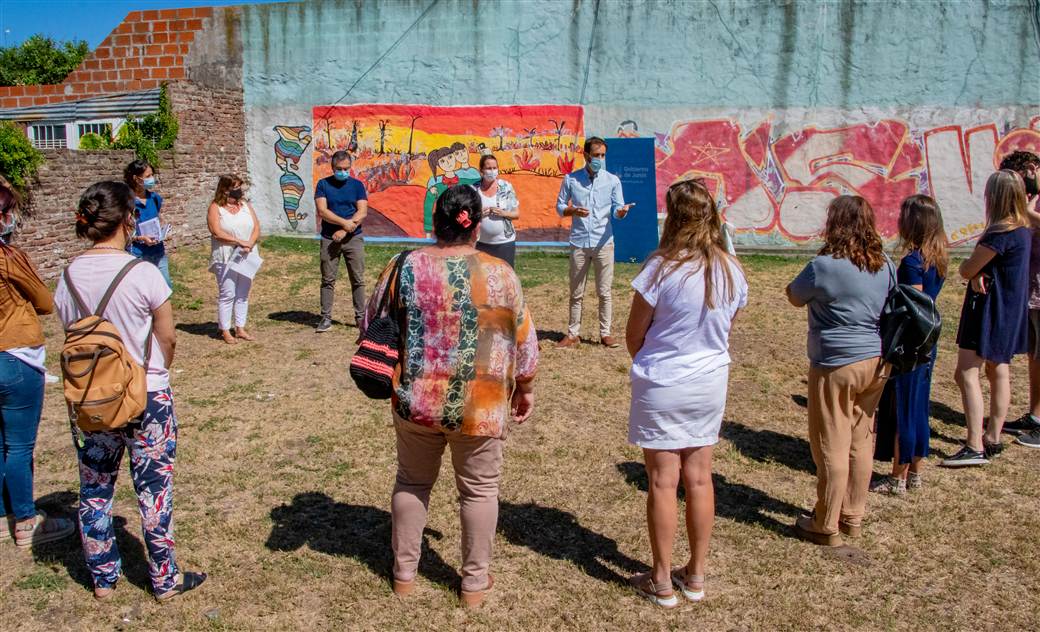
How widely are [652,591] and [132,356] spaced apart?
2505 millimetres

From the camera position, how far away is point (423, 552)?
4.14m

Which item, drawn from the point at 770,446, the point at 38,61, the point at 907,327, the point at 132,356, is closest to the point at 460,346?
the point at 132,356

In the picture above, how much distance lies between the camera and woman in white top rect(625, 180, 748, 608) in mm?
3461

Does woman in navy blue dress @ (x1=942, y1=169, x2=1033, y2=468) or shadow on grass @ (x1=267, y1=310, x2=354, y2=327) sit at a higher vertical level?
woman in navy blue dress @ (x1=942, y1=169, x2=1033, y2=468)

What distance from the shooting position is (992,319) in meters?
5.36

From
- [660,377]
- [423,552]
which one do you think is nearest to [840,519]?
[660,377]

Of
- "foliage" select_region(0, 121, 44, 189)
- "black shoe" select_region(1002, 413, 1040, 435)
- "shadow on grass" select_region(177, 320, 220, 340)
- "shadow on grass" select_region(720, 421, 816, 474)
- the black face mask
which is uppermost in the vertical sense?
"foliage" select_region(0, 121, 44, 189)

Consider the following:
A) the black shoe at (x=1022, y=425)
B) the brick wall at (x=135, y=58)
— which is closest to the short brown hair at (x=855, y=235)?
the black shoe at (x=1022, y=425)

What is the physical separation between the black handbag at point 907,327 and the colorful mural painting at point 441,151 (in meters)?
9.91

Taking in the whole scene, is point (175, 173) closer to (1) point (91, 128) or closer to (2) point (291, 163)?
(2) point (291, 163)

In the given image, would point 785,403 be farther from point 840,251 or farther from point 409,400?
point 409,400

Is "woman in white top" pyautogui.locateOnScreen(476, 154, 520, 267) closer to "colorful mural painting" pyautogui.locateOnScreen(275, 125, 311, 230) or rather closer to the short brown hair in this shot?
the short brown hair

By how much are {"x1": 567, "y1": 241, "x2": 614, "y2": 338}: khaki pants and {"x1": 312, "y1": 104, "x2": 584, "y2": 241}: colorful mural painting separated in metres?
5.92

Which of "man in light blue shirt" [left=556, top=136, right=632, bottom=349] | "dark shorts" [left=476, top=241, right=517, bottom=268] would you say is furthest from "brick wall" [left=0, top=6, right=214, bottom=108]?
"man in light blue shirt" [left=556, top=136, right=632, bottom=349]
